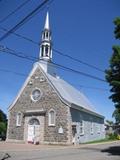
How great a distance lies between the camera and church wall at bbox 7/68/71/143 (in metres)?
37.1

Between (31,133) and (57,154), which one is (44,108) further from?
(57,154)

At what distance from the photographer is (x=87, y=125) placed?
145 feet

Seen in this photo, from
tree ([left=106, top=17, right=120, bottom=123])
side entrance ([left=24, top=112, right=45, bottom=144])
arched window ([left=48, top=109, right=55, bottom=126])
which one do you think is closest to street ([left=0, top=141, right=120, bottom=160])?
tree ([left=106, top=17, right=120, bottom=123])

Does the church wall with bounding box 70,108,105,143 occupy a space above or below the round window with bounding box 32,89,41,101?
below

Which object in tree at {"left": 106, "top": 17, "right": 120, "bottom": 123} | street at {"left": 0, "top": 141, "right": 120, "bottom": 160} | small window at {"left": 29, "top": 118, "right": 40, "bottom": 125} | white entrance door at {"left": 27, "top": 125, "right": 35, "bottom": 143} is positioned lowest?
street at {"left": 0, "top": 141, "right": 120, "bottom": 160}

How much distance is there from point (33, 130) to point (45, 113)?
2.79m

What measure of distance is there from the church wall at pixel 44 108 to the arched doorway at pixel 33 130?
766 millimetres

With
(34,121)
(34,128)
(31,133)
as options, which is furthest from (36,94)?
(31,133)

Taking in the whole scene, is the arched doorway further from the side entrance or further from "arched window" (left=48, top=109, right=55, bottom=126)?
"arched window" (left=48, top=109, right=55, bottom=126)

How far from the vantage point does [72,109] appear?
38.3 metres

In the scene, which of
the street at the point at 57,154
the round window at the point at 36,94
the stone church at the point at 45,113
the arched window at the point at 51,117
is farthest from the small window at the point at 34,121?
the street at the point at 57,154

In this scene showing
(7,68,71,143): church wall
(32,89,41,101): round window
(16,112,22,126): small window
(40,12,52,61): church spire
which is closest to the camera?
(7,68,71,143): church wall

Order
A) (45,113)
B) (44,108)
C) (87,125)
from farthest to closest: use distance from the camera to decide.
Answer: (87,125) → (44,108) → (45,113)

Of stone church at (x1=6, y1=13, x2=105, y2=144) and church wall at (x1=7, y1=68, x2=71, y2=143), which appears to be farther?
stone church at (x1=6, y1=13, x2=105, y2=144)
